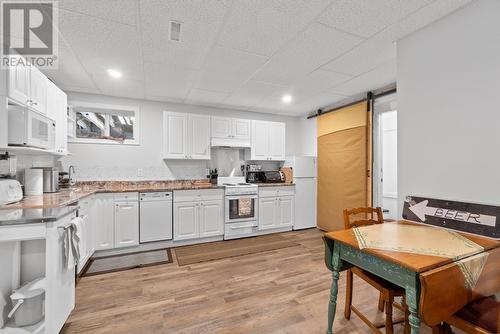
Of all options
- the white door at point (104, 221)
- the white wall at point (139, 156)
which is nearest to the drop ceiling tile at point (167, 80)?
the white wall at point (139, 156)

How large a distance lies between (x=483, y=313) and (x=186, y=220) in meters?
3.29

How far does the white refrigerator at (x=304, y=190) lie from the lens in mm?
4527

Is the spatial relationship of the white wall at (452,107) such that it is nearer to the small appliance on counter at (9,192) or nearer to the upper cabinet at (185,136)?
the upper cabinet at (185,136)

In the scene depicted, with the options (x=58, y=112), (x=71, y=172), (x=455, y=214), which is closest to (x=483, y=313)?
(x=455, y=214)

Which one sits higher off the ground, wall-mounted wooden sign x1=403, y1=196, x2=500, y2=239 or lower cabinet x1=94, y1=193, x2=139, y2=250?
wall-mounted wooden sign x1=403, y1=196, x2=500, y2=239

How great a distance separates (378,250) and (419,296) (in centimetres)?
26

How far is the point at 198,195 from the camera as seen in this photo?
368cm

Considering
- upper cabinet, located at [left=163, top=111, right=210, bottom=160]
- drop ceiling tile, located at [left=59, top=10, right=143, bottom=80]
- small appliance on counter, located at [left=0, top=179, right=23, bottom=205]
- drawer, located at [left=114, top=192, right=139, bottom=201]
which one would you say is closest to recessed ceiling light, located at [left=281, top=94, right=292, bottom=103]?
upper cabinet, located at [left=163, top=111, right=210, bottom=160]

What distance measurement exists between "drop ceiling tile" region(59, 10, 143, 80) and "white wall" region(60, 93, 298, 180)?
1226 millimetres

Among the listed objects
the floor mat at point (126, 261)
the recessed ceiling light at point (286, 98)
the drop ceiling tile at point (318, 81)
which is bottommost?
the floor mat at point (126, 261)

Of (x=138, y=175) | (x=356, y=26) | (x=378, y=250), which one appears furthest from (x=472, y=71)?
(x=138, y=175)

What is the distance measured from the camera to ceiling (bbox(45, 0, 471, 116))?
173cm

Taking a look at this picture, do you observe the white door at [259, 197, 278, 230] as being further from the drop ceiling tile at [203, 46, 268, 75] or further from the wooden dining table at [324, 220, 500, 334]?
the wooden dining table at [324, 220, 500, 334]
